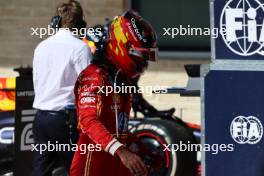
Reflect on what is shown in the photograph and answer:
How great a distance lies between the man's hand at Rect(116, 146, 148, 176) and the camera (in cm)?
409

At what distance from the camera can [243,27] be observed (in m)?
4.29

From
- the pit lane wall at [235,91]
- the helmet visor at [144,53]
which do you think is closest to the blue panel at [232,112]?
the pit lane wall at [235,91]

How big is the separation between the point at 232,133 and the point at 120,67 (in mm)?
720

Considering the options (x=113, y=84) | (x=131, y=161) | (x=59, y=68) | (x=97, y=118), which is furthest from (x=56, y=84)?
(x=131, y=161)

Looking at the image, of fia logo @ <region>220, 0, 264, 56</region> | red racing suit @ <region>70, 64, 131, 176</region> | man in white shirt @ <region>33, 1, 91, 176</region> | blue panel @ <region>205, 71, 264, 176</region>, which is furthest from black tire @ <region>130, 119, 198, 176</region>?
fia logo @ <region>220, 0, 264, 56</region>

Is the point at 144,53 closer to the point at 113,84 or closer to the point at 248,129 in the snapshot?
the point at 113,84

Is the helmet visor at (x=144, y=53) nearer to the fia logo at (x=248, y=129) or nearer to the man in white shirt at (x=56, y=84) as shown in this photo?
the fia logo at (x=248, y=129)

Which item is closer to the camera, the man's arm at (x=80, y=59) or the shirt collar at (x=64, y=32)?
the man's arm at (x=80, y=59)

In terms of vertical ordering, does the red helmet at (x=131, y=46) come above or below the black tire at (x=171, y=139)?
above

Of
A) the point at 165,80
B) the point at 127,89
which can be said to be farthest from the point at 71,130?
the point at 165,80

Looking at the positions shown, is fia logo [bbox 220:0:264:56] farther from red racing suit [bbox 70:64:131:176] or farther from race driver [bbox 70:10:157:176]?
red racing suit [bbox 70:64:131:176]

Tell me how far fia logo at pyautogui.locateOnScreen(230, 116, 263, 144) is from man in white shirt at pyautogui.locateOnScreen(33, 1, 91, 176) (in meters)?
1.71

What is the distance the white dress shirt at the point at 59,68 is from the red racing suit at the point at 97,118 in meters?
1.26

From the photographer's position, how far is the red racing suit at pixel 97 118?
4.29m
